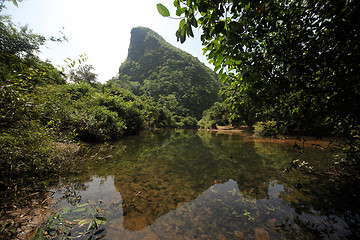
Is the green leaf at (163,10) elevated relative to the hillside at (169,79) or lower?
lower

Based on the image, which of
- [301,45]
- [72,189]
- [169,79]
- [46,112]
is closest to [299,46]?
[301,45]

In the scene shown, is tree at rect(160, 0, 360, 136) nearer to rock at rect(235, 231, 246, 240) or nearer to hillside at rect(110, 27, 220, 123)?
rock at rect(235, 231, 246, 240)

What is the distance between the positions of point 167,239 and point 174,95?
65.9 meters

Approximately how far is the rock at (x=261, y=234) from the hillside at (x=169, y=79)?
5040 centimetres

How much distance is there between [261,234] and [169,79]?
73.5m

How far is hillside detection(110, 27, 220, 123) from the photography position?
210 feet

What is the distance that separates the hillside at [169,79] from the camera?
6391cm

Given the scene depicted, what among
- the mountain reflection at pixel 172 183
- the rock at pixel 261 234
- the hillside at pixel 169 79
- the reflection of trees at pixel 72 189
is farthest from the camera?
the hillside at pixel 169 79

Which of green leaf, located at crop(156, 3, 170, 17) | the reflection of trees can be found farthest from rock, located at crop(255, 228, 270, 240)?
the reflection of trees

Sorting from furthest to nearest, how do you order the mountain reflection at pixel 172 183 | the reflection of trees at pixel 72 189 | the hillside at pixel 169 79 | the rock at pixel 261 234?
1. the hillside at pixel 169 79
2. the reflection of trees at pixel 72 189
3. the mountain reflection at pixel 172 183
4. the rock at pixel 261 234

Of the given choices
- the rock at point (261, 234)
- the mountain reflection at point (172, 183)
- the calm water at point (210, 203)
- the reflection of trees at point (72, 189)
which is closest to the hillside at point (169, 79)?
the mountain reflection at point (172, 183)

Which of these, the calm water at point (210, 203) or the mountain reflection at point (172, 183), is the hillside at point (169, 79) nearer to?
the mountain reflection at point (172, 183)

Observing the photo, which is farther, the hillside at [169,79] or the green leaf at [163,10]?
the hillside at [169,79]

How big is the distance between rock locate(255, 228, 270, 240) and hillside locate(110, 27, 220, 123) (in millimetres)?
50396
